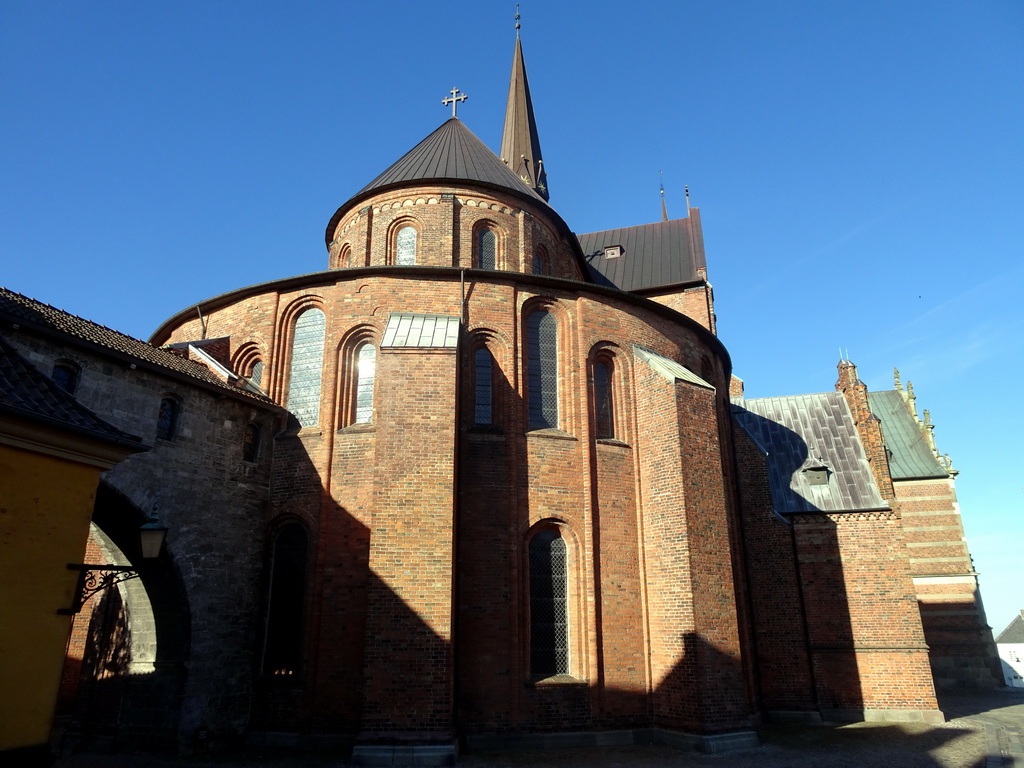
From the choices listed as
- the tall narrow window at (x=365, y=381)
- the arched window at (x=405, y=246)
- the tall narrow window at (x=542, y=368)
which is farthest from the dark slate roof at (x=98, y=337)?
the arched window at (x=405, y=246)

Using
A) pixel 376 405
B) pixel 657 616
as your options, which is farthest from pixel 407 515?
pixel 657 616

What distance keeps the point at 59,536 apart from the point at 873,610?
1812cm

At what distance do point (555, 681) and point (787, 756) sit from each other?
430 centimetres

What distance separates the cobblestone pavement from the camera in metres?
11.8

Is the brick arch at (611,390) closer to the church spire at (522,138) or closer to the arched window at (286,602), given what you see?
the arched window at (286,602)

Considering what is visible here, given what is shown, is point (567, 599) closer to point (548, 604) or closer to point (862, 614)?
point (548, 604)

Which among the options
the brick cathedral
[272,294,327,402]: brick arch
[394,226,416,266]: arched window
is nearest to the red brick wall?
the brick cathedral

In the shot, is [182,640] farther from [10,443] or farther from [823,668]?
[823,668]

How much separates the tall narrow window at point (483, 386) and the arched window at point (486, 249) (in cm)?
421

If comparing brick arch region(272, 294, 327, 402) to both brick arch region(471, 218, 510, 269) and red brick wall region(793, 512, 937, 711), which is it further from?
red brick wall region(793, 512, 937, 711)

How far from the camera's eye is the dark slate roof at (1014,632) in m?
58.9

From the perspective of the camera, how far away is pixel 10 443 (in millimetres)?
6801

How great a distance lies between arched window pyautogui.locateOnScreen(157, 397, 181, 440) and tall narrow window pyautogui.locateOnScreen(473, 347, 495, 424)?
226 inches

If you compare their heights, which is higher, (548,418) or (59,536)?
(548,418)
